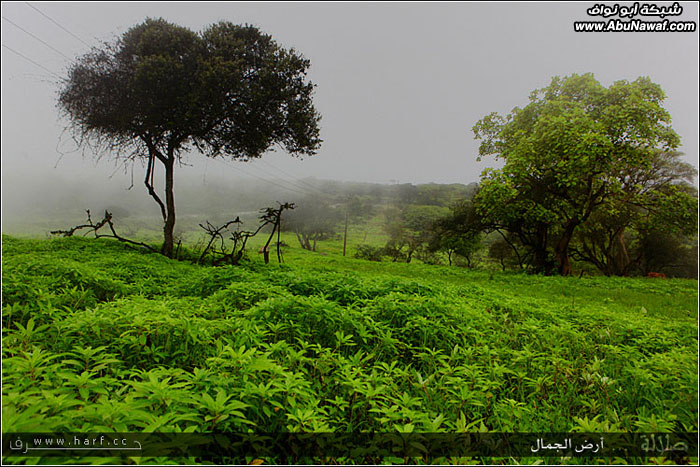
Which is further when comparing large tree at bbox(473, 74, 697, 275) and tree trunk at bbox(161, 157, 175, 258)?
tree trunk at bbox(161, 157, 175, 258)

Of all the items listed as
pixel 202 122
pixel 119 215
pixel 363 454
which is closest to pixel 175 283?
pixel 363 454

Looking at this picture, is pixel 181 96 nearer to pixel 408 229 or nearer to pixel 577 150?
pixel 577 150

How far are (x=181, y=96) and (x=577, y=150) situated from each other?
9626mm

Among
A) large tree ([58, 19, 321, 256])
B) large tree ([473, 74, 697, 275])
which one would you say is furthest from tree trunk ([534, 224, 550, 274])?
large tree ([58, 19, 321, 256])

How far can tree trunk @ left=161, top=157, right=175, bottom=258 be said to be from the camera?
26.5ft

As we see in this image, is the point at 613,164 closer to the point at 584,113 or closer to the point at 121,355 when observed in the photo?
the point at 584,113

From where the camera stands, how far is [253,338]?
2086mm

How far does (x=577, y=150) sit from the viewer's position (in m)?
7.46

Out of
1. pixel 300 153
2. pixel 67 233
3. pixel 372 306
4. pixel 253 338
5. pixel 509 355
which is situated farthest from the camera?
pixel 300 153

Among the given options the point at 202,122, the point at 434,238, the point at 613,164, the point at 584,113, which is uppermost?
the point at 584,113

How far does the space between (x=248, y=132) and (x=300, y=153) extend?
154 cm

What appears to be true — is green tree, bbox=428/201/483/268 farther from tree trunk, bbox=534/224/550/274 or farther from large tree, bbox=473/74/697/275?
large tree, bbox=473/74/697/275

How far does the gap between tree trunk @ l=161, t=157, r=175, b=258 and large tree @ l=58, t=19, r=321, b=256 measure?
1.0 inches

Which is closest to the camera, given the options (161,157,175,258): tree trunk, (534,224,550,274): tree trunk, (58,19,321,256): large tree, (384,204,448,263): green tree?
(58,19,321,256): large tree
